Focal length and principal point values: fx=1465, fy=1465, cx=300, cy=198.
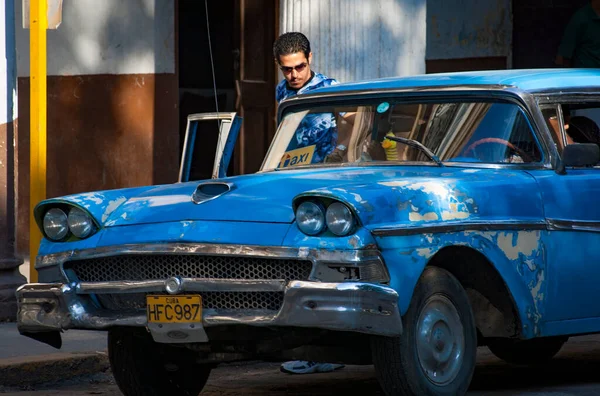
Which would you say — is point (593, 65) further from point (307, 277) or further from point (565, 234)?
point (307, 277)

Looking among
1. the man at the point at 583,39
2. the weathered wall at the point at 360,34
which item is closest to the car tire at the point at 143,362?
the weathered wall at the point at 360,34

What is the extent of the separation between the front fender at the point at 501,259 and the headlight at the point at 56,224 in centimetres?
157

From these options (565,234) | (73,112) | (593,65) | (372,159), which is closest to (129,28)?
(73,112)

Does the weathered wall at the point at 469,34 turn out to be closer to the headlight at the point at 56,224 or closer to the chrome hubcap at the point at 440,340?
the headlight at the point at 56,224

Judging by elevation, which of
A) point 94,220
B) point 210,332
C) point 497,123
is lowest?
point 210,332

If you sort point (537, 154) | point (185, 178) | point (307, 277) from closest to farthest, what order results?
point (307, 277), point (537, 154), point (185, 178)

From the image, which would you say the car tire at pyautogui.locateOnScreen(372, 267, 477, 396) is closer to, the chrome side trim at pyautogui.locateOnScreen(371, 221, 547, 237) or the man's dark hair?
the chrome side trim at pyautogui.locateOnScreen(371, 221, 547, 237)

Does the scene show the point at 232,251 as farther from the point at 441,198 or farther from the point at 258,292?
the point at 441,198

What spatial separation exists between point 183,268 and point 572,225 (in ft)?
6.48

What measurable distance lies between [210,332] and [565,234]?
1.87 metres

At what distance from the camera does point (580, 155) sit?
6.88m

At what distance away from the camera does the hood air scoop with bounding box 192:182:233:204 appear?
252 inches

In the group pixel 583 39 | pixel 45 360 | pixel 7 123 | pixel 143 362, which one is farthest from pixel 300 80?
pixel 583 39

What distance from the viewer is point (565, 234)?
6965mm
